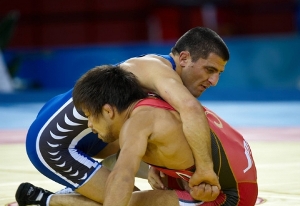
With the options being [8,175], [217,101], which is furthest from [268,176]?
[217,101]

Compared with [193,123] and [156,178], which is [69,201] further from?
[193,123]

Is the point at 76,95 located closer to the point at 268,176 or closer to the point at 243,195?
the point at 243,195

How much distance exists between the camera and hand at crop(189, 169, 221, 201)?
12.2ft

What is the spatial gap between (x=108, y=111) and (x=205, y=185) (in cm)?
62

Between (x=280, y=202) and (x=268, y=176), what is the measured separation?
1.09 m

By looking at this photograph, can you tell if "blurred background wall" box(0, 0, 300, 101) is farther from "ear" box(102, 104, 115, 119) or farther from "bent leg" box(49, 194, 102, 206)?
"ear" box(102, 104, 115, 119)

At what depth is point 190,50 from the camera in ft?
14.2

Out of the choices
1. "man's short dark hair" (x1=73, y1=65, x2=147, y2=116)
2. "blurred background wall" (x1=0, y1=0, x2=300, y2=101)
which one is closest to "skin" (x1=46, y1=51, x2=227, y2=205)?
"man's short dark hair" (x1=73, y1=65, x2=147, y2=116)

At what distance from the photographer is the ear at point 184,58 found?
4332mm

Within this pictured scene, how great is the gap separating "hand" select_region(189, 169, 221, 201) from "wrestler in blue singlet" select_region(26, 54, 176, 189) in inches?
30.7

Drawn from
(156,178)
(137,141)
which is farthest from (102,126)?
(156,178)

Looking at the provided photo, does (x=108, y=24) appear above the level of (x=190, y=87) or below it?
below

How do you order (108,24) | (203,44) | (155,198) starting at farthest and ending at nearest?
(108,24), (203,44), (155,198)

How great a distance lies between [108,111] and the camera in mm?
3682
